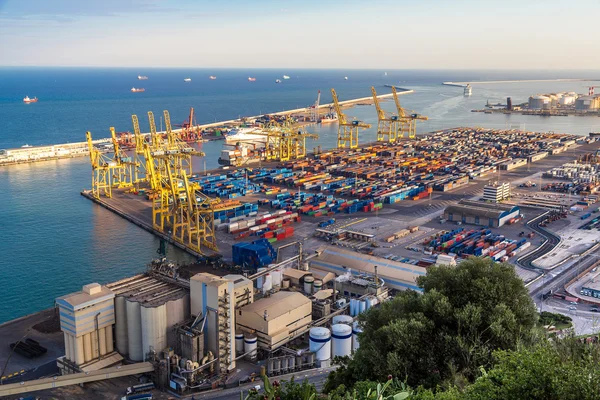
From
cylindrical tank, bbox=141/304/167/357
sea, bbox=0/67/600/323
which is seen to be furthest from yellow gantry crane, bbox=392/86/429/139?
cylindrical tank, bbox=141/304/167/357

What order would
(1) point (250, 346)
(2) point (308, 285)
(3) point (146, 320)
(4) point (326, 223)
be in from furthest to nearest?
(4) point (326, 223) < (2) point (308, 285) < (1) point (250, 346) < (3) point (146, 320)

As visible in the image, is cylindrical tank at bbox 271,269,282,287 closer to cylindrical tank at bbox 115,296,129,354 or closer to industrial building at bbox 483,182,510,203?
cylindrical tank at bbox 115,296,129,354

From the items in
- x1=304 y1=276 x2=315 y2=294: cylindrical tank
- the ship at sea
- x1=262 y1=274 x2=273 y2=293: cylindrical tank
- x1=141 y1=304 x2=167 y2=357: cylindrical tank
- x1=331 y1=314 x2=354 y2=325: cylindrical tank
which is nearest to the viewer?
x1=141 y1=304 x2=167 y2=357: cylindrical tank

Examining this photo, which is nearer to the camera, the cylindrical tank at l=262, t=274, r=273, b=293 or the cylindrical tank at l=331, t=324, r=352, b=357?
the cylindrical tank at l=331, t=324, r=352, b=357

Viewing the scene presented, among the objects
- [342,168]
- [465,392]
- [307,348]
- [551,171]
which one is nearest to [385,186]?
[342,168]

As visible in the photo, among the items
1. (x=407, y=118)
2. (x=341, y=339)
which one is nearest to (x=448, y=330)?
(x=341, y=339)

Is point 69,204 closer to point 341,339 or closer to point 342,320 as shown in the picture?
point 342,320
